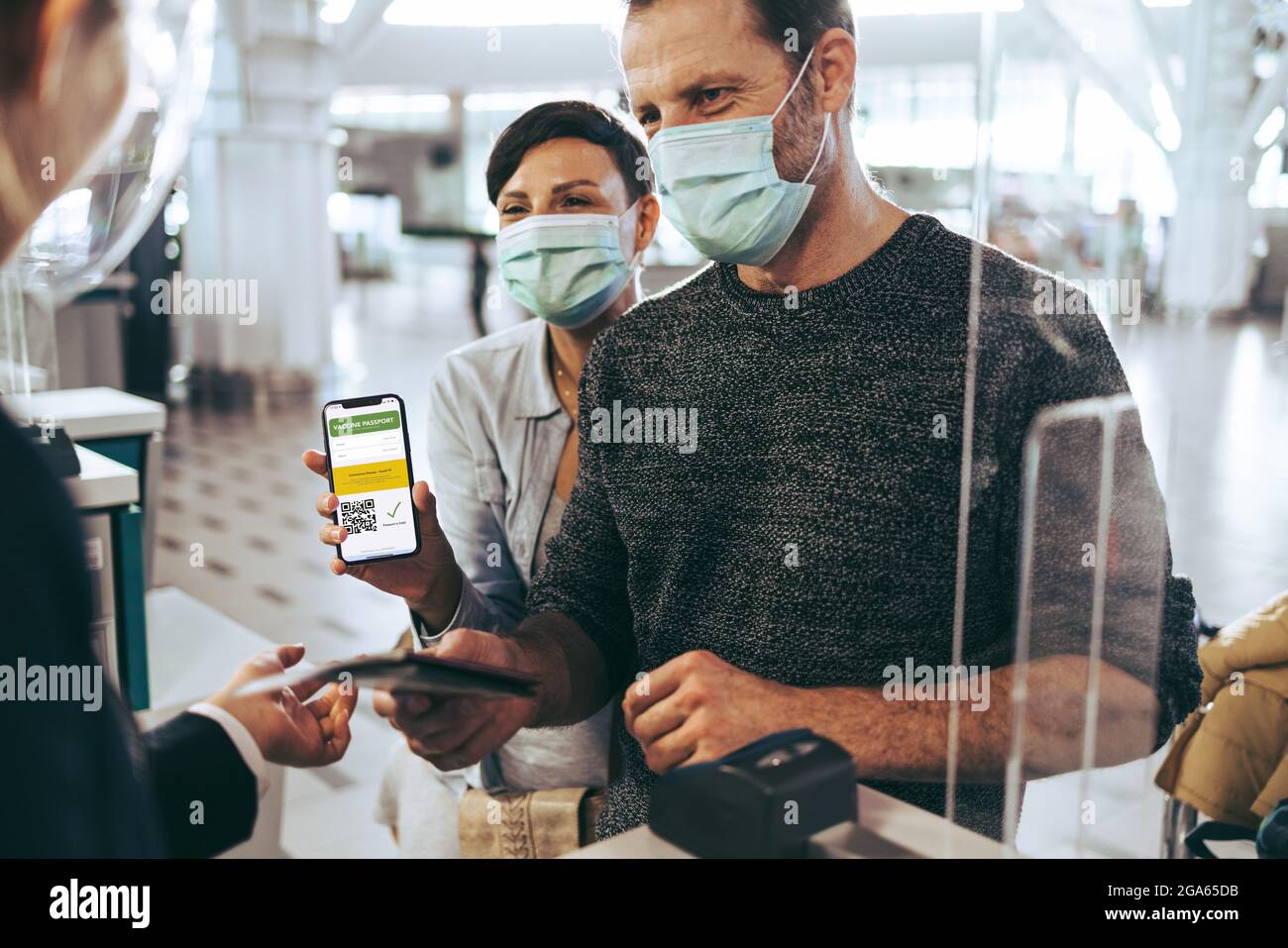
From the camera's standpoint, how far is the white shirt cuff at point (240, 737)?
1.09 metres

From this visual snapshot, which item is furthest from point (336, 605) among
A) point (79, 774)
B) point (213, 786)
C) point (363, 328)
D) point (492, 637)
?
point (363, 328)

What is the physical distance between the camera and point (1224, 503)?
657 cm

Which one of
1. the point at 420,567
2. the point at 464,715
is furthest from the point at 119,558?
the point at 464,715

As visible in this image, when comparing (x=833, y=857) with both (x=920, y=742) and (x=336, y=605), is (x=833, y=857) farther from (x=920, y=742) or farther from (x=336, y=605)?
(x=336, y=605)

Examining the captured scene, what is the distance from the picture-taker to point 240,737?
110 cm

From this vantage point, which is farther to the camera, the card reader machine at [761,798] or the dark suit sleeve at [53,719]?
the card reader machine at [761,798]

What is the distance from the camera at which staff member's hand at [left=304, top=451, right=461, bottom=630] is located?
158cm

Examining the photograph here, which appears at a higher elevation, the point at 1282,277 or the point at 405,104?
the point at 405,104

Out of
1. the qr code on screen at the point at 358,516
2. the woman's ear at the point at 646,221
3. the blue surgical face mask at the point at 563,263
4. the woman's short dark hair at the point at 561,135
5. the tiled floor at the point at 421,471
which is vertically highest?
the woman's short dark hair at the point at 561,135

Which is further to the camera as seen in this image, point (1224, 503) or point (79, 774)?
point (1224, 503)

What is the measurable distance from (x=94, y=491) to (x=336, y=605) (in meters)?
2.55

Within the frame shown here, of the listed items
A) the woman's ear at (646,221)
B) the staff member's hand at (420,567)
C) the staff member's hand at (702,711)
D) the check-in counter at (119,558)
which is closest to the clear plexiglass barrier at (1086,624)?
the staff member's hand at (702,711)

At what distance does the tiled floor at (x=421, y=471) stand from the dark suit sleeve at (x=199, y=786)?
2.31ft

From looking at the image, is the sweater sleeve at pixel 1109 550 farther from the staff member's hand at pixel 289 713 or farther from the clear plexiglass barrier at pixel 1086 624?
the staff member's hand at pixel 289 713
